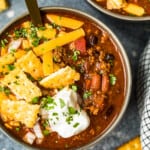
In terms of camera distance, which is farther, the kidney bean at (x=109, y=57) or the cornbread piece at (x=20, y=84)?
the kidney bean at (x=109, y=57)

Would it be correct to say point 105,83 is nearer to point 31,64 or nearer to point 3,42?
point 31,64

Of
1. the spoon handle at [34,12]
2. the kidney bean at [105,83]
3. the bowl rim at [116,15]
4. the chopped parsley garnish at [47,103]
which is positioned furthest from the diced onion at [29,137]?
the bowl rim at [116,15]

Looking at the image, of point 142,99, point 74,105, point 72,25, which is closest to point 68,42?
point 72,25

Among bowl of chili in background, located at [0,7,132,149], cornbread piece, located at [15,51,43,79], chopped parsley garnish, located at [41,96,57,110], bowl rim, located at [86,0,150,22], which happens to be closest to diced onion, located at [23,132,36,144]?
bowl of chili in background, located at [0,7,132,149]

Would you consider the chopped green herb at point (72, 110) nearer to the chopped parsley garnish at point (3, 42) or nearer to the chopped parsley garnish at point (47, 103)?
the chopped parsley garnish at point (47, 103)

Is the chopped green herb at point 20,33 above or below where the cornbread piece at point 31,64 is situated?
above

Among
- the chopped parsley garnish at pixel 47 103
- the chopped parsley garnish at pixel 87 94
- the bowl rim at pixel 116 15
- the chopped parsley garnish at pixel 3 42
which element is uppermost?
the chopped parsley garnish at pixel 3 42
